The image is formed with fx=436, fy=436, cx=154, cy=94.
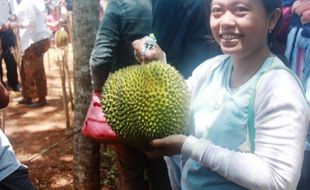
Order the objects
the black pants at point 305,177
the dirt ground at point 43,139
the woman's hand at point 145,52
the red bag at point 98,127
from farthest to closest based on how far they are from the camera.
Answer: the dirt ground at point 43,139 → the red bag at point 98,127 → the black pants at point 305,177 → the woman's hand at point 145,52

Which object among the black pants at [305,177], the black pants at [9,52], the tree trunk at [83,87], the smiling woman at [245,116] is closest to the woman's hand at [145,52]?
the smiling woman at [245,116]

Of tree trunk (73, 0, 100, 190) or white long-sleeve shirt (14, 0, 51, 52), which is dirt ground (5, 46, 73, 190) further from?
white long-sleeve shirt (14, 0, 51, 52)

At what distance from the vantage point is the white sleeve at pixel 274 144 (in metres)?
1.22

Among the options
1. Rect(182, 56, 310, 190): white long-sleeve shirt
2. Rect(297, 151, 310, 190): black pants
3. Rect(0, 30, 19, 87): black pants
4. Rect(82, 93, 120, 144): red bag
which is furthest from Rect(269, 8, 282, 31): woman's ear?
Rect(0, 30, 19, 87): black pants

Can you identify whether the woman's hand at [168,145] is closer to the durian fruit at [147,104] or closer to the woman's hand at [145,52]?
the durian fruit at [147,104]

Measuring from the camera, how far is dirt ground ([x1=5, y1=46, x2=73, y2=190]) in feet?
13.6

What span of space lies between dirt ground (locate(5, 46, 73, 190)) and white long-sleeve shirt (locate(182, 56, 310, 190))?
285 cm

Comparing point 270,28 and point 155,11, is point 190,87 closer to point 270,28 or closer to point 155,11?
point 270,28

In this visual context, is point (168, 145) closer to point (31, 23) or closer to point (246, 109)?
point (246, 109)

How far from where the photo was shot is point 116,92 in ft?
5.29

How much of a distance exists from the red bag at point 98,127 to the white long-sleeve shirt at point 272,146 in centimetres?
103

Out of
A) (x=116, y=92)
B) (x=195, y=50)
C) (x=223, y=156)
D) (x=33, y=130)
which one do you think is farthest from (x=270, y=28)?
(x=33, y=130)

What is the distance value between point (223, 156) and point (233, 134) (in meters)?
→ 0.10

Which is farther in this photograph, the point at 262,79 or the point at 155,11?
the point at 155,11
